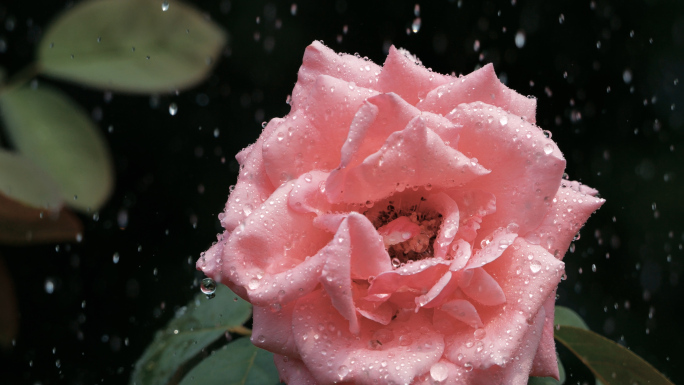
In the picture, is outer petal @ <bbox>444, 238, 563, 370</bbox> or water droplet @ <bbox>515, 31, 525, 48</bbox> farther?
water droplet @ <bbox>515, 31, 525, 48</bbox>

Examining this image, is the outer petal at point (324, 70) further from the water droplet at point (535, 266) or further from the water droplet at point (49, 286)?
the water droplet at point (49, 286)

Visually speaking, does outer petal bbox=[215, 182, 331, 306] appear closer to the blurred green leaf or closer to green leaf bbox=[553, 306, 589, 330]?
green leaf bbox=[553, 306, 589, 330]

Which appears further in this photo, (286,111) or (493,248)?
(286,111)

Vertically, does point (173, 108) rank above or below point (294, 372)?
below

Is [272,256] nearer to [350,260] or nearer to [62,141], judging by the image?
[350,260]

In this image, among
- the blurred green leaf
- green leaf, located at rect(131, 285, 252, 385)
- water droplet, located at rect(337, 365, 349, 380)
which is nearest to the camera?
water droplet, located at rect(337, 365, 349, 380)

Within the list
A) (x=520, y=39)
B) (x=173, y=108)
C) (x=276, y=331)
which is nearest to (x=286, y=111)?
(x=173, y=108)

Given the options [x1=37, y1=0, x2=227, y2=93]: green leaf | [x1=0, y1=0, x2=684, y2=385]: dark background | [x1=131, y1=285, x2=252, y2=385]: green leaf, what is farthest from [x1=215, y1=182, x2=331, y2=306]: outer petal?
[x1=37, y1=0, x2=227, y2=93]: green leaf

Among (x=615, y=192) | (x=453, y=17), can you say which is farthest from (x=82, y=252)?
(x=615, y=192)

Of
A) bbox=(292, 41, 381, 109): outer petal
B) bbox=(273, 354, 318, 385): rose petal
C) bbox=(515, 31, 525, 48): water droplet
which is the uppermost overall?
bbox=(292, 41, 381, 109): outer petal
